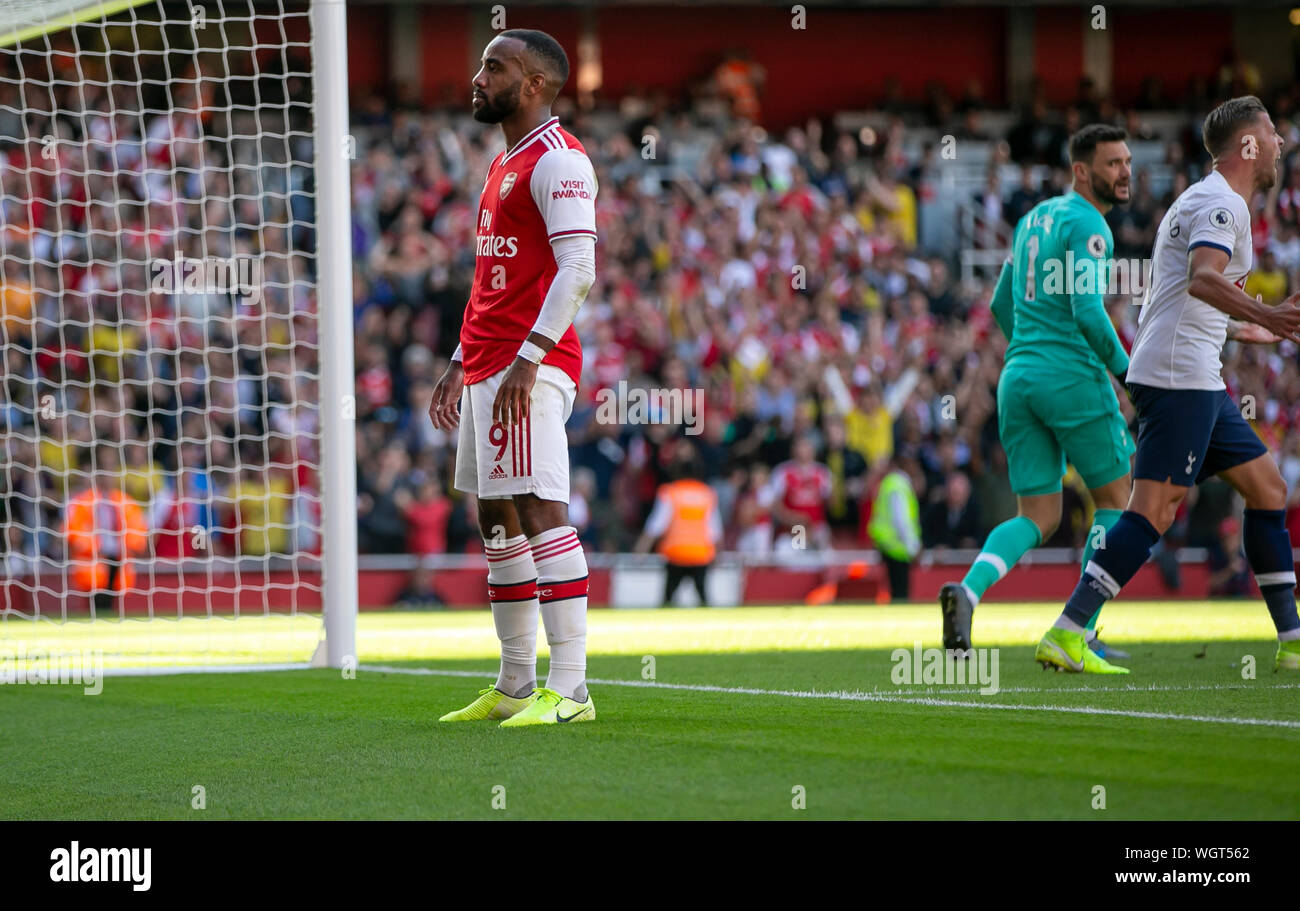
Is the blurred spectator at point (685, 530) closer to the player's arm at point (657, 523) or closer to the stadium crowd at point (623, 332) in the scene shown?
the player's arm at point (657, 523)

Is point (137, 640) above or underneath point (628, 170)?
underneath

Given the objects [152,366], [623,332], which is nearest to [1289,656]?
[152,366]

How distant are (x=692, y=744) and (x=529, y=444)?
1.15 m

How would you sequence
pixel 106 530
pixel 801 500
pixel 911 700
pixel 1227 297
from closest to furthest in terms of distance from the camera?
pixel 911 700, pixel 1227 297, pixel 106 530, pixel 801 500

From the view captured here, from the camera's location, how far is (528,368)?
5023 mm

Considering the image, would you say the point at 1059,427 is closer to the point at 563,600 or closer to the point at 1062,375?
the point at 1062,375

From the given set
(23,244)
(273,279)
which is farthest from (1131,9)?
(23,244)

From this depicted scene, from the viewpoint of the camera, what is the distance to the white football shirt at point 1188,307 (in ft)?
20.6

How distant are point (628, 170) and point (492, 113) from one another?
15.0 meters

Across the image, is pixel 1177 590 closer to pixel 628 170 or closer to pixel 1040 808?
pixel 628 170

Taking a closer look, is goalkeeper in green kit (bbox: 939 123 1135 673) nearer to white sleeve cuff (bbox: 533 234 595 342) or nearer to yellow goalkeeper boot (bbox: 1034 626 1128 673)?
yellow goalkeeper boot (bbox: 1034 626 1128 673)

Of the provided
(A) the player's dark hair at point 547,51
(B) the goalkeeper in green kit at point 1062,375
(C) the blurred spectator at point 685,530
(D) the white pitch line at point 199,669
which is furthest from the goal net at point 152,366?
(A) the player's dark hair at point 547,51

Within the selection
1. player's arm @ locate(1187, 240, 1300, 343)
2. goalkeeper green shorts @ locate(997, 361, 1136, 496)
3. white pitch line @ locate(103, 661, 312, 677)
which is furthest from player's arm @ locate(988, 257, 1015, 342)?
white pitch line @ locate(103, 661, 312, 677)

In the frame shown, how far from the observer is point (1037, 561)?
17.0 metres
